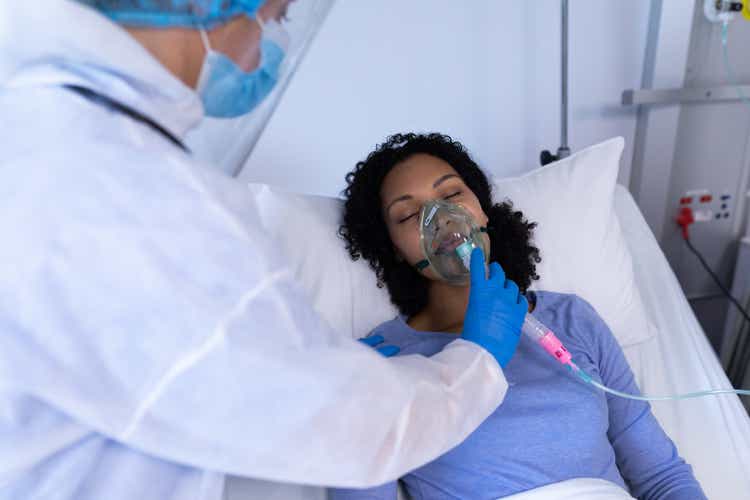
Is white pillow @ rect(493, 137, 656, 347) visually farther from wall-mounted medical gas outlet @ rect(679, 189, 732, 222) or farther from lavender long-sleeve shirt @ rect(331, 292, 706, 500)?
wall-mounted medical gas outlet @ rect(679, 189, 732, 222)

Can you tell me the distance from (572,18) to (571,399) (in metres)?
1.27

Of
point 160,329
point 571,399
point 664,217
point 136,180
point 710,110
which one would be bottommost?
point 664,217

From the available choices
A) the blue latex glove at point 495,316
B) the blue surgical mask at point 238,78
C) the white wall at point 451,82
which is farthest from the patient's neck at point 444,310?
the blue surgical mask at point 238,78

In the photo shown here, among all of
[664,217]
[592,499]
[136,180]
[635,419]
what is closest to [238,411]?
[136,180]

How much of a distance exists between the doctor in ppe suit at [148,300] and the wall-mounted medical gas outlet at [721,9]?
1.64m

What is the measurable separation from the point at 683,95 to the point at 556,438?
4.16 ft

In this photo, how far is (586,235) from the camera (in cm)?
143

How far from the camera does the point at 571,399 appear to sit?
1.04m

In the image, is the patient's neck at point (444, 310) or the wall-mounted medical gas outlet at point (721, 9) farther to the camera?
A: the wall-mounted medical gas outlet at point (721, 9)

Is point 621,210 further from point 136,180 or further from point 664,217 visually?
point 136,180

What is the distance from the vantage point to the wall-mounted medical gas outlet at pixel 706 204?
76.9 inches

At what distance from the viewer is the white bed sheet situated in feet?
3.92

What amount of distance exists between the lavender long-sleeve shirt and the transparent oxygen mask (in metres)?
0.15

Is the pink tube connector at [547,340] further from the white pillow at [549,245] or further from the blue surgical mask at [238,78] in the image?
the blue surgical mask at [238,78]
